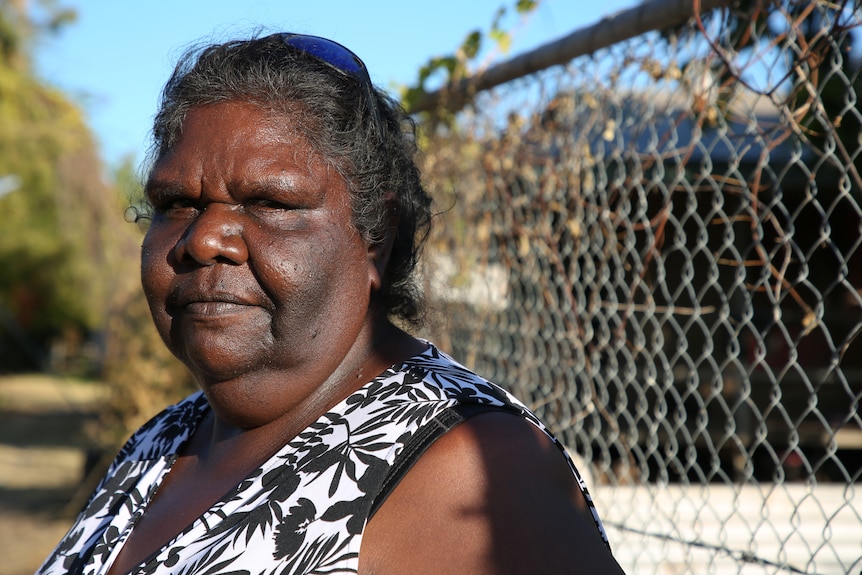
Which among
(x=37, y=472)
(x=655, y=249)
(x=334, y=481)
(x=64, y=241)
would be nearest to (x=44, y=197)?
(x=64, y=241)

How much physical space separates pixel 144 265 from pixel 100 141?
17.4 meters

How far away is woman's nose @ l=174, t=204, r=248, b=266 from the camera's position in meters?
1.53

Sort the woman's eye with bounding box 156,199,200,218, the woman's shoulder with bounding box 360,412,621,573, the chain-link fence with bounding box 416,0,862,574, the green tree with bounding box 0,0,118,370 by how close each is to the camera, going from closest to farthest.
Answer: the woman's shoulder with bounding box 360,412,621,573 → the woman's eye with bounding box 156,199,200,218 → the chain-link fence with bounding box 416,0,862,574 → the green tree with bounding box 0,0,118,370

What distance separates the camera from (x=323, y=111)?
1.62m

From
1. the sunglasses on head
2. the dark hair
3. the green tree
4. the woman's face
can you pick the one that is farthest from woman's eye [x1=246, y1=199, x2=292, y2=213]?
the green tree

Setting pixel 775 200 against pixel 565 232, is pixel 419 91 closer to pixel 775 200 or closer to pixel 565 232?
pixel 565 232

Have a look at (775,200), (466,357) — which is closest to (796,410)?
(466,357)

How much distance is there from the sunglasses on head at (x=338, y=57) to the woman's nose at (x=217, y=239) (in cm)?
37

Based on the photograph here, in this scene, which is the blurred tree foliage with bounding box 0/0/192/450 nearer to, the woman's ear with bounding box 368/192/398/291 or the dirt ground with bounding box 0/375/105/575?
the dirt ground with bounding box 0/375/105/575

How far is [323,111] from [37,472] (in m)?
9.86

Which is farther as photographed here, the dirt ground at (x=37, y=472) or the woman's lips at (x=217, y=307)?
the dirt ground at (x=37, y=472)

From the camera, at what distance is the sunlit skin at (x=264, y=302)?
151cm

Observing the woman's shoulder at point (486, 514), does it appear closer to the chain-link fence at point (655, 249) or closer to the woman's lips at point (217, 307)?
the woman's lips at point (217, 307)

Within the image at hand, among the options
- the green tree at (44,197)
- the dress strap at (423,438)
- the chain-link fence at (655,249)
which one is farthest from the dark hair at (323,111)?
the green tree at (44,197)
